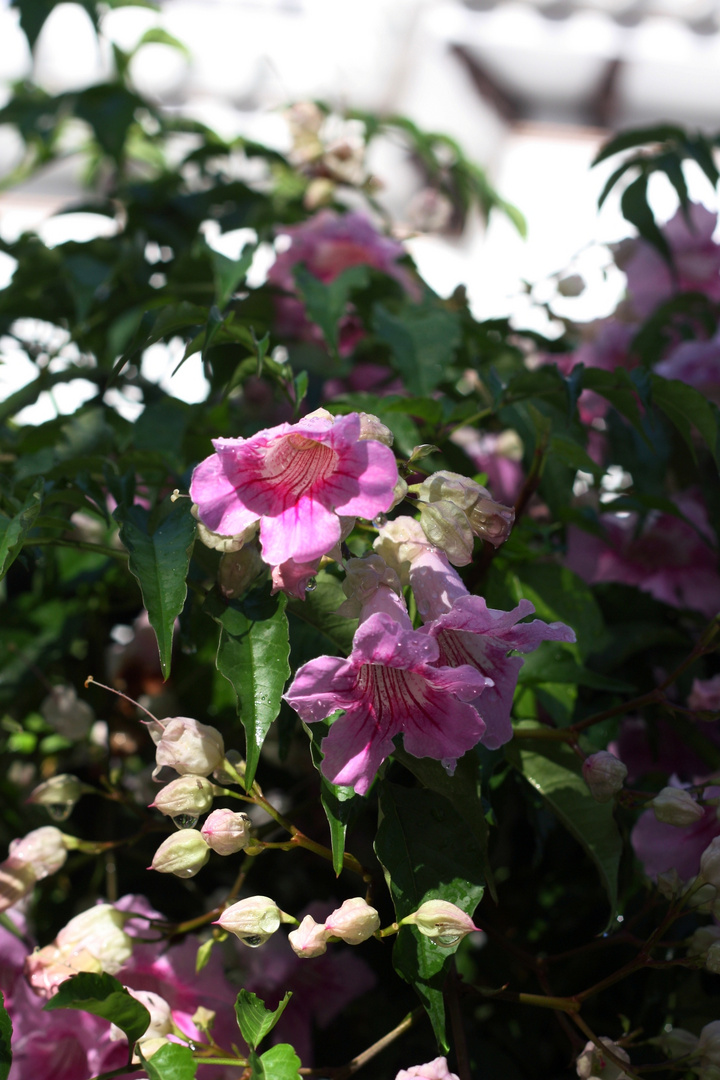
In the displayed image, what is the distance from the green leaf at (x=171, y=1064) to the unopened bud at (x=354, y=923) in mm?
81

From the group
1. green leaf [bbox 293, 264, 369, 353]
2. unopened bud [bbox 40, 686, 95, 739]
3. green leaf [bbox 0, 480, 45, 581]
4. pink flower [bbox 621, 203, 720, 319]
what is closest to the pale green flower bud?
green leaf [bbox 0, 480, 45, 581]

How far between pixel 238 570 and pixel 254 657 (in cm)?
4

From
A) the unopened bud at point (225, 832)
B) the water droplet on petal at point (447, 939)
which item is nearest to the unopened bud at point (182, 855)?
the unopened bud at point (225, 832)

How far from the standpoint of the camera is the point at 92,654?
0.83 metres

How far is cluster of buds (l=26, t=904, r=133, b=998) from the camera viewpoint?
0.48 m

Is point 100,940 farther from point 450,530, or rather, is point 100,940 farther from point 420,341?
point 420,341

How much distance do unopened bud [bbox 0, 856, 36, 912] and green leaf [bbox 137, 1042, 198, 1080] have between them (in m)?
0.16

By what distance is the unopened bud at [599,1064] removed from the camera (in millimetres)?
430

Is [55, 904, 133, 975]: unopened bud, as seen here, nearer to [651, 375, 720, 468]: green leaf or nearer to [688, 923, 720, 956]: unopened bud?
[688, 923, 720, 956]: unopened bud

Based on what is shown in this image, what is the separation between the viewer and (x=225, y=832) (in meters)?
0.41

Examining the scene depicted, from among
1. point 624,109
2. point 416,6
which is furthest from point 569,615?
point 624,109

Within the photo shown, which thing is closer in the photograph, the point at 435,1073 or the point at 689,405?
the point at 435,1073

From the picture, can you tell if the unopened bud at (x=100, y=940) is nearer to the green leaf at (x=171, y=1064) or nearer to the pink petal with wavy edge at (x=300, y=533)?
the green leaf at (x=171, y=1064)

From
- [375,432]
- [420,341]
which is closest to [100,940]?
[375,432]
